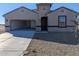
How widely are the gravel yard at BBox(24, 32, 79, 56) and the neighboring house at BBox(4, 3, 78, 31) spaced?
28cm

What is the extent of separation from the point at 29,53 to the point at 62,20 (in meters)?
1.37

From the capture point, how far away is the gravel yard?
17.1 feet

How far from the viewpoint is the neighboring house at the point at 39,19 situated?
483 centimetres

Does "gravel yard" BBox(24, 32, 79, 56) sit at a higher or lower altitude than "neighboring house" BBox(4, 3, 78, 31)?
lower

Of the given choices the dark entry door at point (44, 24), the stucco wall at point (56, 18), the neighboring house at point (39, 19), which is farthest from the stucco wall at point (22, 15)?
the stucco wall at point (56, 18)

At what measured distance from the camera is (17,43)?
5348 millimetres

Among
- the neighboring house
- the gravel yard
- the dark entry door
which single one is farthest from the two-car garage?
the gravel yard

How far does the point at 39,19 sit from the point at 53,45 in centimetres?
125

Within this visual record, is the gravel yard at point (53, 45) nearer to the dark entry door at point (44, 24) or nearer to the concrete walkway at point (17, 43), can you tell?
the concrete walkway at point (17, 43)

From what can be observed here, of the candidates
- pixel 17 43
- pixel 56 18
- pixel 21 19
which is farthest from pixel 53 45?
pixel 21 19

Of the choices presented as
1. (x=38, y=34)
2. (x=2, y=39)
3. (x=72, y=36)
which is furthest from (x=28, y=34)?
(x=72, y=36)

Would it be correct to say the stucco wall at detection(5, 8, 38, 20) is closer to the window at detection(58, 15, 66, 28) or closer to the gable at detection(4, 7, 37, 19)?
the gable at detection(4, 7, 37, 19)

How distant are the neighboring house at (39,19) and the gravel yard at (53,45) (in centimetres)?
28

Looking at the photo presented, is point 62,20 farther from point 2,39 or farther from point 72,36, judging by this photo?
point 2,39
